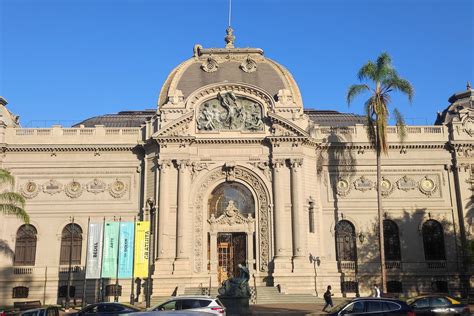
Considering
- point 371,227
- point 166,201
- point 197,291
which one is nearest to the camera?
point 197,291

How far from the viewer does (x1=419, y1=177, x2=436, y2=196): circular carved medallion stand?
1712 inches

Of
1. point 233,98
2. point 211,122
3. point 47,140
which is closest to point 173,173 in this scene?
point 211,122

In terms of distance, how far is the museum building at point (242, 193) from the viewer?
39812 millimetres

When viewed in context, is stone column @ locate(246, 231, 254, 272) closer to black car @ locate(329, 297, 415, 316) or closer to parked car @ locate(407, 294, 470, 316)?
parked car @ locate(407, 294, 470, 316)

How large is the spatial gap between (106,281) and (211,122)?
610 inches

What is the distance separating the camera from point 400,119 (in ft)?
126

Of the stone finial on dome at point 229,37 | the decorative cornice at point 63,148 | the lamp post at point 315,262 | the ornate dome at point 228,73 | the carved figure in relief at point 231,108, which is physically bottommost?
the lamp post at point 315,262

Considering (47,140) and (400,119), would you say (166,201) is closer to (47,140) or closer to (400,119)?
(47,140)

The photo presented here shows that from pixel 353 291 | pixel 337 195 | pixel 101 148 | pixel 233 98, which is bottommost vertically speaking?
pixel 353 291

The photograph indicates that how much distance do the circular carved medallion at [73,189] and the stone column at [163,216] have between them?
25.4 ft

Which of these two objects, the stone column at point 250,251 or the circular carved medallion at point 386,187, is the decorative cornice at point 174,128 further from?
the circular carved medallion at point 386,187

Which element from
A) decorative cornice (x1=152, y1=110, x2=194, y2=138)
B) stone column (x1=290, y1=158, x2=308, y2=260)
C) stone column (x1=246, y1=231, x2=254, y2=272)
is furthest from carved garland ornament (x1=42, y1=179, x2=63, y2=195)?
stone column (x1=290, y1=158, x2=308, y2=260)

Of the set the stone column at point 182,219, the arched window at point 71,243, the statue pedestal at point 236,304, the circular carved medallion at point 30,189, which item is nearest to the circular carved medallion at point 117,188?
the arched window at point 71,243

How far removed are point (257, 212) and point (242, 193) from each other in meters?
2.09
